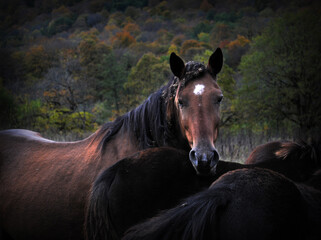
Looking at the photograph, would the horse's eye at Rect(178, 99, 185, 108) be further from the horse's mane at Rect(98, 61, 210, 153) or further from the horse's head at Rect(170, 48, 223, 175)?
the horse's mane at Rect(98, 61, 210, 153)

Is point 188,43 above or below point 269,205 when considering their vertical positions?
above

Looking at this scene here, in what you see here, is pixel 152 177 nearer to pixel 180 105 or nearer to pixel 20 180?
pixel 180 105

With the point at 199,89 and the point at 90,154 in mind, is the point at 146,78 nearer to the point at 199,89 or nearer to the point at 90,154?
the point at 90,154

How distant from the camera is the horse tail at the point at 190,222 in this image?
0.99 meters

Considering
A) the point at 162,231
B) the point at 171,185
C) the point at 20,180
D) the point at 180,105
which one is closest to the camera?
the point at 162,231

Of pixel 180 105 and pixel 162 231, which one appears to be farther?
pixel 180 105

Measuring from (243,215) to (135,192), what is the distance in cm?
69

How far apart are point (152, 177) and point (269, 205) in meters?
0.69

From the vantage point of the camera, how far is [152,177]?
1537 mm

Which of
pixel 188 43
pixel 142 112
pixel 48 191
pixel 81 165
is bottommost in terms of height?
pixel 48 191

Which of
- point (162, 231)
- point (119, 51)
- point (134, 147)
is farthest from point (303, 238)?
point (119, 51)

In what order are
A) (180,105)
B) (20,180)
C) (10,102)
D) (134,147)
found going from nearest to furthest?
(180,105), (134,147), (20,180), (10,102)

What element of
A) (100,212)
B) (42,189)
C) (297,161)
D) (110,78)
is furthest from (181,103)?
(110,78)

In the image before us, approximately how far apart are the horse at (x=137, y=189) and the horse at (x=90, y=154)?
540 mm
